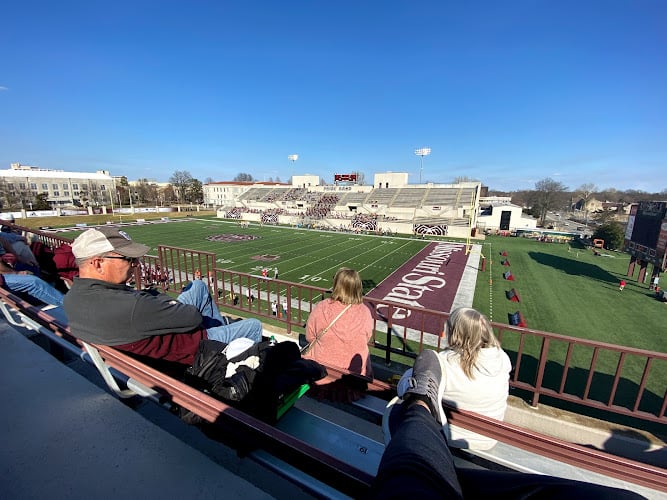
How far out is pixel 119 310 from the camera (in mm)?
2197

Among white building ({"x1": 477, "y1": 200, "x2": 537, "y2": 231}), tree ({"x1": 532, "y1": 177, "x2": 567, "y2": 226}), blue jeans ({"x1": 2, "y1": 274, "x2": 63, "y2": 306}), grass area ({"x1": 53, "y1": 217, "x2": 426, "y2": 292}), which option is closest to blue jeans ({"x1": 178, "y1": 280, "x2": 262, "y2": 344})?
blue jeans ({"x1": 2, "y1": 274, "x2": 63, "y2": 306})

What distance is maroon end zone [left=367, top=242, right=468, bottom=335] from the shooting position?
1512cm

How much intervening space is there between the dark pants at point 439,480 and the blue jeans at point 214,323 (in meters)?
2.30

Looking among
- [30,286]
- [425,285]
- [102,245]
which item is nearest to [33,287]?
[30,286]

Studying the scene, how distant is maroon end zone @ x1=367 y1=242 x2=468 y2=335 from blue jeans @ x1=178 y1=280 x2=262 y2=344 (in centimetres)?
970

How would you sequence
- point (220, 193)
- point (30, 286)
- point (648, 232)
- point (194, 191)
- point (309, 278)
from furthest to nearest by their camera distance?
point (220, 193) → point (194, 191) → point (309, 278) → point (648, 232) → point (30, 286)

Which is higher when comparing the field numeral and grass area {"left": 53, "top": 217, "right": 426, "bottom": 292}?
grass area {"left": 53, "top": 217, "right": 426, "bottom": 292}

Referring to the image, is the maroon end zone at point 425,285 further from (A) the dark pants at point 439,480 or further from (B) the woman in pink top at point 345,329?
(A) the dark pants at point 439,480

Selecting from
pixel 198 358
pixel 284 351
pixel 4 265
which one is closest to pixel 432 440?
pixel 284 351

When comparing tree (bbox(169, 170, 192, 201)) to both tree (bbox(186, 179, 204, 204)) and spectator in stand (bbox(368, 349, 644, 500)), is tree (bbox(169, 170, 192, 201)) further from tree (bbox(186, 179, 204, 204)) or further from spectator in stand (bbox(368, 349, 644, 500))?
spectator in stand (bbox(368, 349, 644, 500))

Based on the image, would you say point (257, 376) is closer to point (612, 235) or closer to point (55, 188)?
point (612, 235)

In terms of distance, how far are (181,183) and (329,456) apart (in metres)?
102

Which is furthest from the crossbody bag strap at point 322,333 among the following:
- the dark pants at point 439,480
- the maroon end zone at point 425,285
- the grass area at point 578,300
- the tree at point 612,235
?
the tree at point 612,235

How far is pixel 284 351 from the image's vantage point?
229 cm
